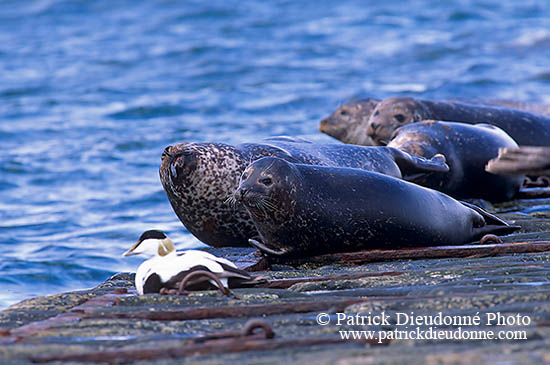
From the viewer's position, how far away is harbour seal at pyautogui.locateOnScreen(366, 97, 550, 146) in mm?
7691

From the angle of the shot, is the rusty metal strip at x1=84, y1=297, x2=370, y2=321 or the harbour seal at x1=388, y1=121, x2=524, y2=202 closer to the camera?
the rusty metal strip at x1=84, y1=297, x2=370, y2=321

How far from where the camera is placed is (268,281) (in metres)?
3.70

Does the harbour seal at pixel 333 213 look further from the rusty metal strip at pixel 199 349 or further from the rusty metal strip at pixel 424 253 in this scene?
the rusty metal strip at pixel 199 349

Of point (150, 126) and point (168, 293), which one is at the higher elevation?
point (168, 293)

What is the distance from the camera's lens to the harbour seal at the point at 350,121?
32.8 feet

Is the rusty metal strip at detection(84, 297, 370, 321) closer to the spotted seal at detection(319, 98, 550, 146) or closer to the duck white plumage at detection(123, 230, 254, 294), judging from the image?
the duck white plumage at detection(123, 230, 254, 294)

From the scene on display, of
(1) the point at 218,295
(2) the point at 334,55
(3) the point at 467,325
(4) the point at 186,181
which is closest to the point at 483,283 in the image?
(3) the point at 467,325

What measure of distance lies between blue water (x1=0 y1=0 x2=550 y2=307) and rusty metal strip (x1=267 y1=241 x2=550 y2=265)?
2.29 metres

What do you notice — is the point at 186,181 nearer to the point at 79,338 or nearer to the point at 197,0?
the point at 79,338

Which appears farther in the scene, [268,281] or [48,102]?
[48,102]

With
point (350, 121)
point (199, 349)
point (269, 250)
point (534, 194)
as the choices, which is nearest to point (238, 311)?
point (199, 349)

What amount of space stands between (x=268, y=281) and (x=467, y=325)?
1240 millimetres

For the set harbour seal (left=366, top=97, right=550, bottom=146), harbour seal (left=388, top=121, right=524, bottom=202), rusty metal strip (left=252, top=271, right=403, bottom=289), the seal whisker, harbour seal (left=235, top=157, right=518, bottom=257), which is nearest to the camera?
rusty metal strip (left=252, top=271, right=403, bottom=289)

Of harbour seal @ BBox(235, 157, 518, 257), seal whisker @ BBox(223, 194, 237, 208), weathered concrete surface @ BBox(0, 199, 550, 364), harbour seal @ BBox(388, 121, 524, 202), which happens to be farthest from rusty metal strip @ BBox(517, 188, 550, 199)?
weathered concrete surface @ BBox(0, 199, 550, 364)
